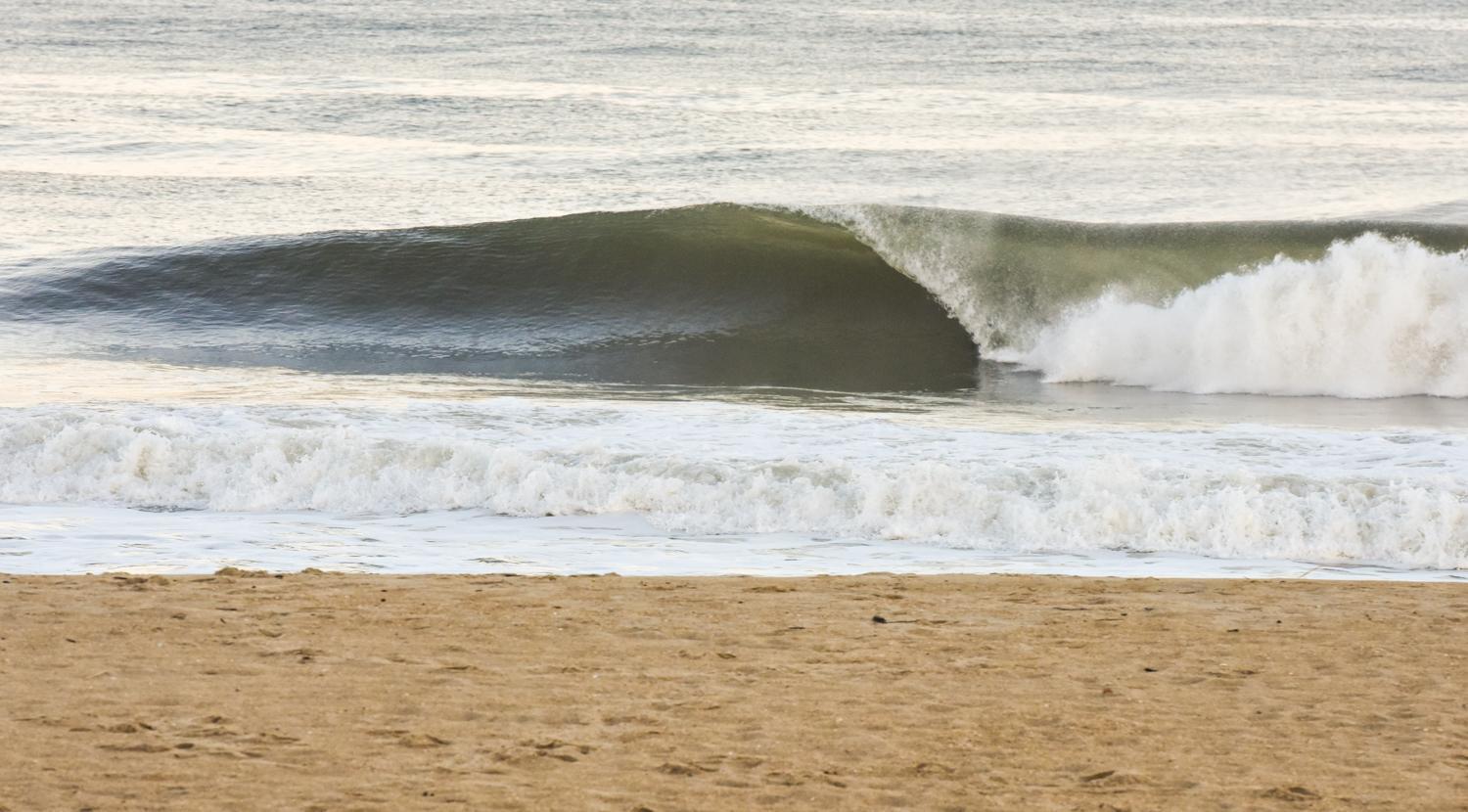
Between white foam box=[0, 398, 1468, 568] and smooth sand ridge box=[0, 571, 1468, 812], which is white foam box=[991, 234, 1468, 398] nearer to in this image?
white foam box=[0, 398, 1468, 568]

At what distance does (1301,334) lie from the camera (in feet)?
43.3

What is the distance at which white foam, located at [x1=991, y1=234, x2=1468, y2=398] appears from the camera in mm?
12688

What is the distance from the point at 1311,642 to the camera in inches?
211

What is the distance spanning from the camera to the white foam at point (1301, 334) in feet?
41.6

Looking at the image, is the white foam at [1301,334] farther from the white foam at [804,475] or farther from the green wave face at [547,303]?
the white foam at [804,475]

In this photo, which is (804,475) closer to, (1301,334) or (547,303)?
(1301,334)

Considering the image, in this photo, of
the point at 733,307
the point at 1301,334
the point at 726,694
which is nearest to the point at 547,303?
the point at 733,307

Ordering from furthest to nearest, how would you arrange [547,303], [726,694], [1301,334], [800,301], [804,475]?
[547,303] → [800,301] → [1301,334] → [804,475] → [726,694]

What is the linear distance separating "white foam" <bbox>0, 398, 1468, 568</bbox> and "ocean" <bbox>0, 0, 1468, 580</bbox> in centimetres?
3

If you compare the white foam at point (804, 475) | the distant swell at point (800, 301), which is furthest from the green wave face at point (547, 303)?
the white foam at point (804, 475)

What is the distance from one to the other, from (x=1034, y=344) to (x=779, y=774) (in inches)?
432

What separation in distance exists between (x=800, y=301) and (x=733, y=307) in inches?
29.1

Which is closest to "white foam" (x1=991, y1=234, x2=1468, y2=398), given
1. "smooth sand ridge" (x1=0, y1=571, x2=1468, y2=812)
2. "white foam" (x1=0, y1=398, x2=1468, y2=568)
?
"white foam" (x1=0, y1=398, x2=1468, y2=568)

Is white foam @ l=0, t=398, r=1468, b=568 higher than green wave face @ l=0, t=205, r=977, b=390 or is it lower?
lower
